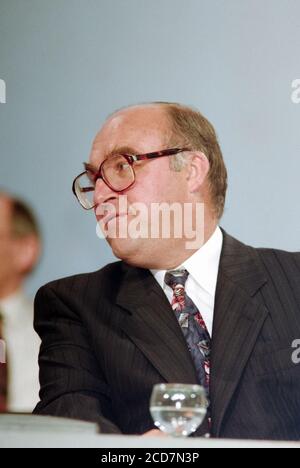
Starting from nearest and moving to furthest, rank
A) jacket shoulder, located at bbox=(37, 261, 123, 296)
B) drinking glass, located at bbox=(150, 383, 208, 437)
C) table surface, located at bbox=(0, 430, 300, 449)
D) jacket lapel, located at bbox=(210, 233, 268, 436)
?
1. table surface, located at bbox=(0, 430, 300, 449)
2. drinking glass, located at bbox=(150, 383, 208, 437)
3. jacket lapel, located at bbox=(210, 233, 268, 436)
4. jacket shoulder, located at bbox=(37, 261, 123, 296)

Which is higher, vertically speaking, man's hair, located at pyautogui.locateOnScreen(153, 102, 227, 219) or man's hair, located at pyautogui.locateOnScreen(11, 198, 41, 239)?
man's hair, located at pyautogui.locateOnScreen(153, 102, 227, 219)

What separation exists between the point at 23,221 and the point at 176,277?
1.80 feet

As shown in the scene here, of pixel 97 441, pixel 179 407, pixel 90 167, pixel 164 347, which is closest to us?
pixel 97 441

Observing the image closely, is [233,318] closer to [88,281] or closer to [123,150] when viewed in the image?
[88,281]

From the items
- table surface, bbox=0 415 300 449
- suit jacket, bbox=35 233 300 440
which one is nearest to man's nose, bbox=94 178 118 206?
suit jacket, bbox=35 233 300 440

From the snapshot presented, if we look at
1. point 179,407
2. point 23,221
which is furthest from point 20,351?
point 179,407

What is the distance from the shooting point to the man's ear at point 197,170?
99.4 inches

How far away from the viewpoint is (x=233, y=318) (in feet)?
7.53

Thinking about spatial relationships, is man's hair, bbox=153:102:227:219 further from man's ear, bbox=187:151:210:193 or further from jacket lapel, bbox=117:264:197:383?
jacket lapel, bbox=117:264:197:383

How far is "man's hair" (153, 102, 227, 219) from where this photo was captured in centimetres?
252

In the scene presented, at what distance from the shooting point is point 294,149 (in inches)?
101

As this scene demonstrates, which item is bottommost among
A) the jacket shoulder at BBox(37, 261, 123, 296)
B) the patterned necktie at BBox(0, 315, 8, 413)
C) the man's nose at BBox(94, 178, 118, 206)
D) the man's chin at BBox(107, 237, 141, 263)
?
the patterned necktie at BBox(0, 315, 8, 413)

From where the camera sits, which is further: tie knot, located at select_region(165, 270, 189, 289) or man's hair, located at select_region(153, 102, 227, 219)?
man's hair, located at select_region(153, 102, 227, 219)

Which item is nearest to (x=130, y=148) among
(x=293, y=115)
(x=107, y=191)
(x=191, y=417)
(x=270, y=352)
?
(x=107, y=191)
